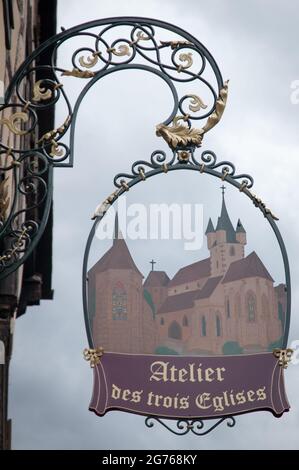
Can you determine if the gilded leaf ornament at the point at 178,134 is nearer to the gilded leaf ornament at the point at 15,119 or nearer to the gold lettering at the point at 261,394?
the gilded leaf ornament at the point at 15,119

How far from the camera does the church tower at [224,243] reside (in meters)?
8.50

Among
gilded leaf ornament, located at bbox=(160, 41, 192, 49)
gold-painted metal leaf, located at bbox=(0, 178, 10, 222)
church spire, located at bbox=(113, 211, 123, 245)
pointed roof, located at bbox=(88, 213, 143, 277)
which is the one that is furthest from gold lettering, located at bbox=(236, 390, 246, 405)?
gilded leaf ornament, located at bbox=(160, 41, 192, 49)

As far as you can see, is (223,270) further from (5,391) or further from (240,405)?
(5,391)

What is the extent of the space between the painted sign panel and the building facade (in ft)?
3.63

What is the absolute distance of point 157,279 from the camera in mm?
8477

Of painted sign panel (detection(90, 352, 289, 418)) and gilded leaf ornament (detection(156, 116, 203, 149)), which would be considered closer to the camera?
painted sign panel (detection(90, 352, 289, 418))

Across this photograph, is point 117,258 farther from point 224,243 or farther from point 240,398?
point 240,398

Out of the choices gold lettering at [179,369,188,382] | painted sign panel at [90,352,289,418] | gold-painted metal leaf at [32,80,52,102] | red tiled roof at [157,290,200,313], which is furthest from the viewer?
gold-painted metal leaf at [32,80,52,102]

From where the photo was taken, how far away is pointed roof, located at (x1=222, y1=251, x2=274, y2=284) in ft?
27.8

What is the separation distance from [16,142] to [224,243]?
23.7 ft

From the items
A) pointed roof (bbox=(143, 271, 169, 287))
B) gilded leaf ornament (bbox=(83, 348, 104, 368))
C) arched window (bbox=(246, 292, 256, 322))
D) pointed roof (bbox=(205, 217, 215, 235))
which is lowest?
gilded leaf ornament (bbox=(83, 348, 104, 368))

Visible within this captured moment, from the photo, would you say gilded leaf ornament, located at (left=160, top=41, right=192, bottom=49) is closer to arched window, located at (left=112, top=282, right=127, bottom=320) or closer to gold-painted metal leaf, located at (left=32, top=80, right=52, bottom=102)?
gold-painted metal leaf, located at (left=32, top=80, right=52, bottom=102)

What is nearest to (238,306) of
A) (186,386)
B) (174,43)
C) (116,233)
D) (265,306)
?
(265,306)

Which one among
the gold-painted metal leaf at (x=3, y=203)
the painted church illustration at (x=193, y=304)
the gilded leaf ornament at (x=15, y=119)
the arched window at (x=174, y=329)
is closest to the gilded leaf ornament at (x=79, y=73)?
the gilded leaf ornament at (x=15, y=119)
